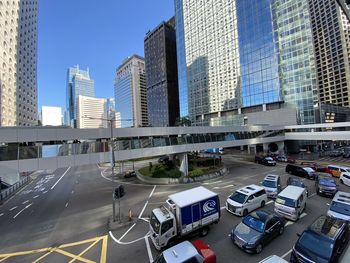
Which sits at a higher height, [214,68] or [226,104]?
[214,68]

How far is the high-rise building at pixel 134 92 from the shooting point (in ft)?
524

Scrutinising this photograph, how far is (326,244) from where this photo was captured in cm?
891

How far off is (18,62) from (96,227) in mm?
85682

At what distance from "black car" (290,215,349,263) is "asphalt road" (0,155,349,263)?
4.68ft

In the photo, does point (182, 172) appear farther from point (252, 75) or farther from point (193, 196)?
point (252, 75)

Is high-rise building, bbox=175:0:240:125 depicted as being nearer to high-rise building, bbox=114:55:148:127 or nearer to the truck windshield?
the truck windshield

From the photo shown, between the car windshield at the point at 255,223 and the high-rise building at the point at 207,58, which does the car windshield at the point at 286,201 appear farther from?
the high-rise building at the point at 207,58

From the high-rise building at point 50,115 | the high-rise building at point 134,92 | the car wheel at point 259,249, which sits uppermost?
the high-rise building at point 134,92

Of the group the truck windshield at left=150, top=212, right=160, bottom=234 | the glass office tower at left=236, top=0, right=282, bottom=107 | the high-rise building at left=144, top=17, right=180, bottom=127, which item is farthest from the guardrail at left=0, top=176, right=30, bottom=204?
the high-rise building at left=144, top=17, right=180, bottom=127

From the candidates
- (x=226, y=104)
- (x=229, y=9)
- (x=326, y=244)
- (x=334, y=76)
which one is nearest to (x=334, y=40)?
(x=334, y=76)

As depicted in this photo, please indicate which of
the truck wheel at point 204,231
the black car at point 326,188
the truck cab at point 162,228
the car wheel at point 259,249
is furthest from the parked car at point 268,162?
the truck cab at point 162,228

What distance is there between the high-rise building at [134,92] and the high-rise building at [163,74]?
2356 centimetres

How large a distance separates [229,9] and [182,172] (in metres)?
75.2

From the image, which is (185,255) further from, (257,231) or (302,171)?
(302,171)
